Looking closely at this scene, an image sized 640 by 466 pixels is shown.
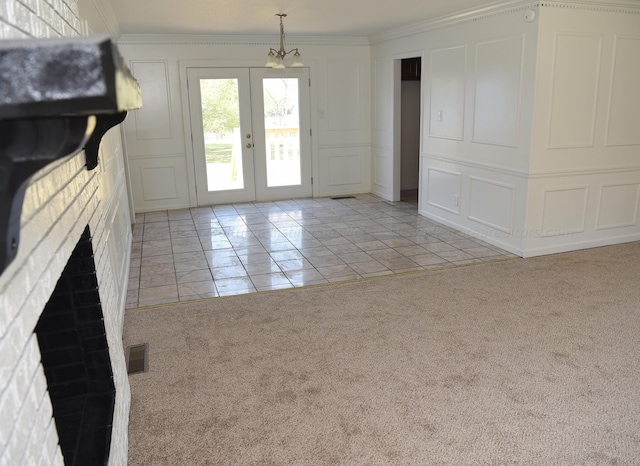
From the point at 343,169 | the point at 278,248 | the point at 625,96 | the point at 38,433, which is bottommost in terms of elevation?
the point at 278,248

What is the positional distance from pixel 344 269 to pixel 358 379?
1.88 metres

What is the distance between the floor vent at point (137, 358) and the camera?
9.76 feet

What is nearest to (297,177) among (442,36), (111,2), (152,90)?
(152,90)

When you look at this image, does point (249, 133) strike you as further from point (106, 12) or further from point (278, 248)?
point (106, 12)

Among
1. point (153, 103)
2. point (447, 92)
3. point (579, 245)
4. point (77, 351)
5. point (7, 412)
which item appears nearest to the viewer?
point (7, 412)

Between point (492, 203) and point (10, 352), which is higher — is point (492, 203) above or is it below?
below

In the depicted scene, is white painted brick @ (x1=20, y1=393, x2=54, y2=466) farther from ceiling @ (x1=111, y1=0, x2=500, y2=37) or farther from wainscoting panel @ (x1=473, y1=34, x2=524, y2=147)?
wainscoting panel @ (x1=473, y1=34, x2=524, y2=147)

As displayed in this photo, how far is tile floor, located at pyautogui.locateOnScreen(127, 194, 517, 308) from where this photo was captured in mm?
4395

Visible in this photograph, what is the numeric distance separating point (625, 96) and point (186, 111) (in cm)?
534

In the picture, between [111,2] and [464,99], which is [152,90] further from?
[464,99]

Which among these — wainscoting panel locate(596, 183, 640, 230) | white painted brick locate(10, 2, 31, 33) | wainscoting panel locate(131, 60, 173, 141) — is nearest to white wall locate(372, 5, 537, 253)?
wainscoting panel locate(596, 183, 640, 230)

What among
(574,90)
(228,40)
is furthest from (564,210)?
(228,40)

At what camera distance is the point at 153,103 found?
6953 mm

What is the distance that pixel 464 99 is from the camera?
552cm
